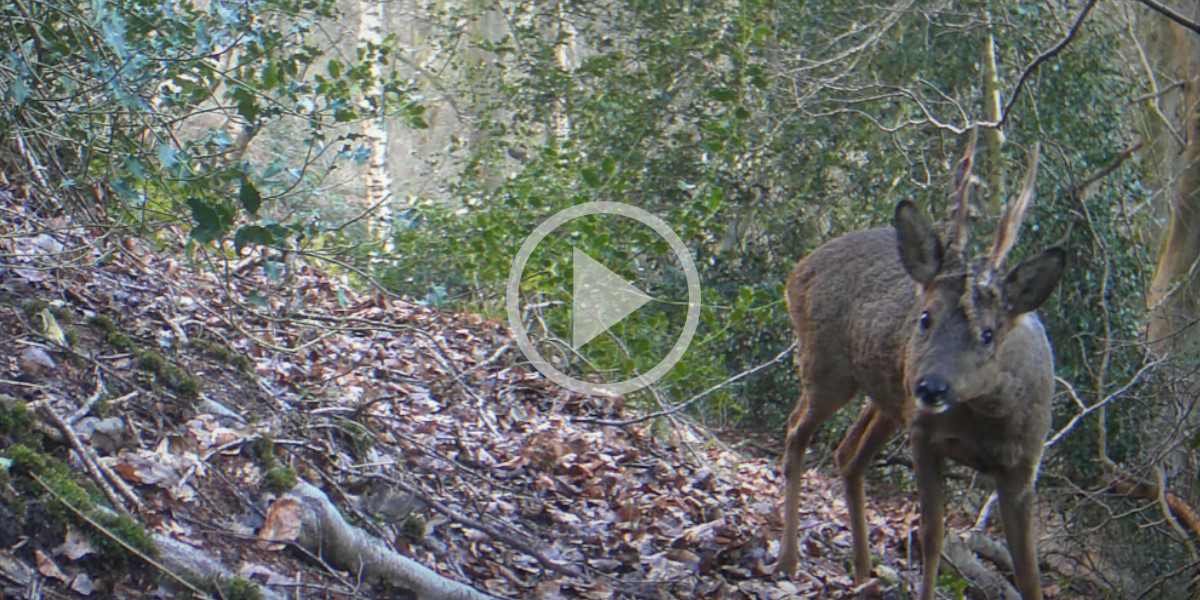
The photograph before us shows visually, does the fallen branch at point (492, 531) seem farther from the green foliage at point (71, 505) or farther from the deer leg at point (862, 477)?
the deer leg at point (862, 477)

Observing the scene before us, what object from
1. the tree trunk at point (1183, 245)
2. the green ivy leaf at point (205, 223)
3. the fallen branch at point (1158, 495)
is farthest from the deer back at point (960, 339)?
the tree trunk at point (1183, 245)

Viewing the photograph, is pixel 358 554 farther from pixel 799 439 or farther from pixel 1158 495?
pixel 1158 495

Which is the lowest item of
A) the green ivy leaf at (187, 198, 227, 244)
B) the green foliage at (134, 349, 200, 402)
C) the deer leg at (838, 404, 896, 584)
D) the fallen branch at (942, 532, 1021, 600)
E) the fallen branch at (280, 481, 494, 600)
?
the fallen branch at (942, 532, 1021, 600)

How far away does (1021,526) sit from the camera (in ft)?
17.9

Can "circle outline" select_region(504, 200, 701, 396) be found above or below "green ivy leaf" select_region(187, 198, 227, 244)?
below

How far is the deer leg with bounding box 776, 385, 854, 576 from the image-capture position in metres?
6.20

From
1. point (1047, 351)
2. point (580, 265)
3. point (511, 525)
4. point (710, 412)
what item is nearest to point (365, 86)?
point (580, 265)

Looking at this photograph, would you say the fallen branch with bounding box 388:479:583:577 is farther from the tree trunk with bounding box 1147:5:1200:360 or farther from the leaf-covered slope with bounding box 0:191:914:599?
the tree trunk with bounding box 1147:5:1200:360

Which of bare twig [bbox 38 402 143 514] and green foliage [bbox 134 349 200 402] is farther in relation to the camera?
green foliage [bbox 134 349 200 402]

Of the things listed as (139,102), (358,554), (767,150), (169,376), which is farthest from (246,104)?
(767,150)

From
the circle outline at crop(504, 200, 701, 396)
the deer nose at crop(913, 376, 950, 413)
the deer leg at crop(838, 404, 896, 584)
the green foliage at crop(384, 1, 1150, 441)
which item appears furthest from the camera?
the green foliage at crop(384, 1, 1150, 441)

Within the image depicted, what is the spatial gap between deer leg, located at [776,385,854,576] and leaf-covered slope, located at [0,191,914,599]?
9.0 inches

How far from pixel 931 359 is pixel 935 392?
0.62ft

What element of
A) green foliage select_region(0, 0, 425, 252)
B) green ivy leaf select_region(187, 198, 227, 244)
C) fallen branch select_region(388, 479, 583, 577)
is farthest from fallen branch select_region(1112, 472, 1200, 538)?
green ivy leaf select_region(187, 198, 227, 244)
